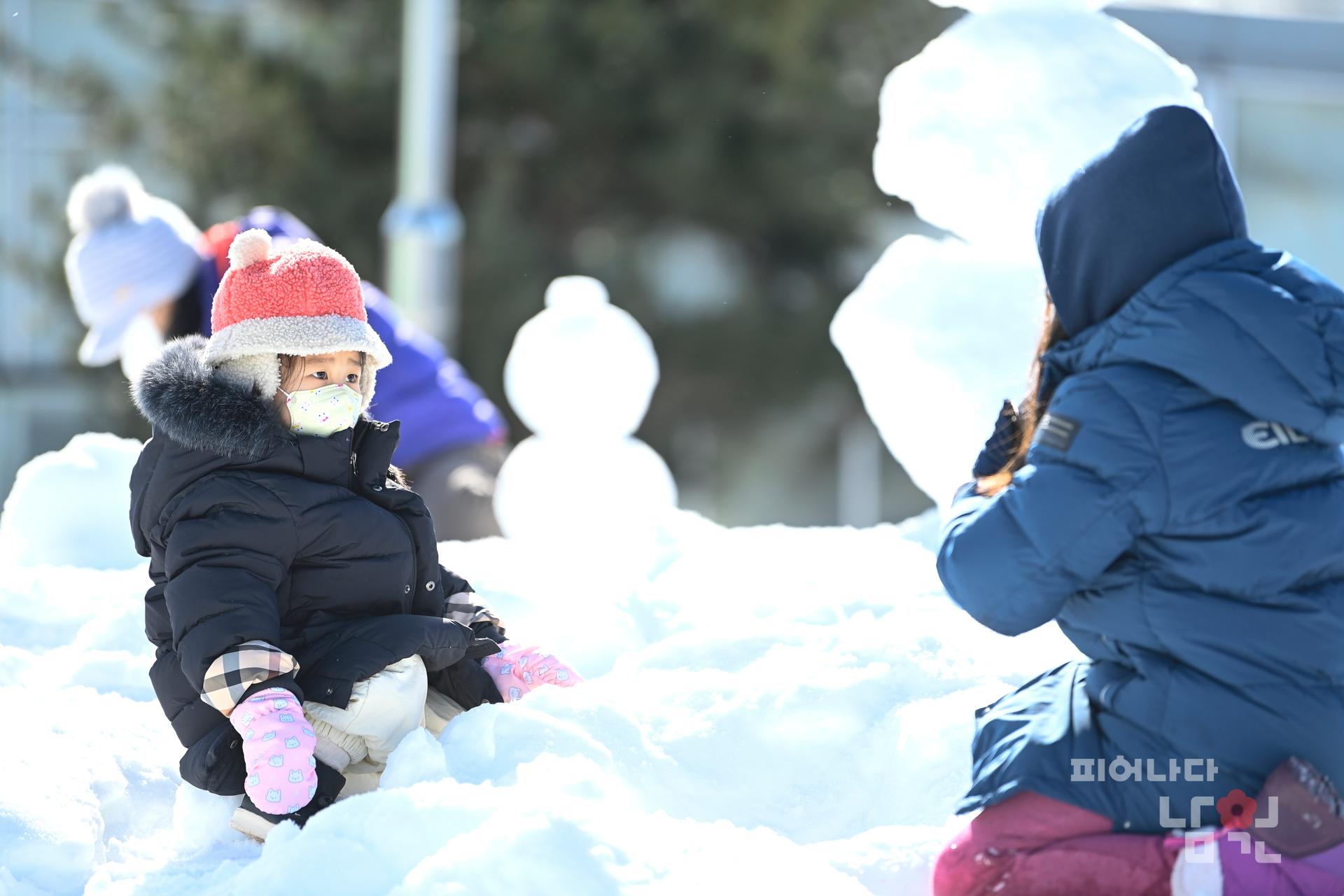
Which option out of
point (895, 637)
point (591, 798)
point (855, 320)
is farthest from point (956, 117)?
point (591, 798)

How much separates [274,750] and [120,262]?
270 centimetres

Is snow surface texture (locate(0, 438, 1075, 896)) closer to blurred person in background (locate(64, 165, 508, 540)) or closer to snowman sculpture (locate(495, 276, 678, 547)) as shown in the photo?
blurred person in background (locate(64, 165, 508, 540))

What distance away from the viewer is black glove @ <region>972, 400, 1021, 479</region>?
240cm

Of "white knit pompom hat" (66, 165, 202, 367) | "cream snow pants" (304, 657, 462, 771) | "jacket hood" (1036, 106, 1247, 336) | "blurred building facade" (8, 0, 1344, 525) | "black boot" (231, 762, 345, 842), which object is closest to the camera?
"jacket hood" (1036, 106, 1247, 336)

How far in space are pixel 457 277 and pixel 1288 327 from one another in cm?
1210

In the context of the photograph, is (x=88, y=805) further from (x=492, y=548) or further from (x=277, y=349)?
(x=492, y=548)

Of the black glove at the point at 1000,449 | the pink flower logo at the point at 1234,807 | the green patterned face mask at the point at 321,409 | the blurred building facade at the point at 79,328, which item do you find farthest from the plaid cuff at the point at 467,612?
the blurred building facade at the point at 79,328

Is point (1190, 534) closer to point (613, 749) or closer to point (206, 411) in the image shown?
point (613, 749)

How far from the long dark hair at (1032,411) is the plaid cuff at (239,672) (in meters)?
1.11

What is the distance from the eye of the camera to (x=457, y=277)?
13.8 meters

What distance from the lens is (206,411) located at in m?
2.58

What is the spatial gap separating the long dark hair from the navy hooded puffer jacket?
103 millimetres

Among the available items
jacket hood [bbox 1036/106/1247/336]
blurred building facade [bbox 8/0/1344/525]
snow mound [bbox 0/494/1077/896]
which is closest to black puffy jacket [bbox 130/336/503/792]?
snow mound [bbox 0/494/1077/896]

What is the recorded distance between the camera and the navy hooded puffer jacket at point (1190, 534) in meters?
2.12
